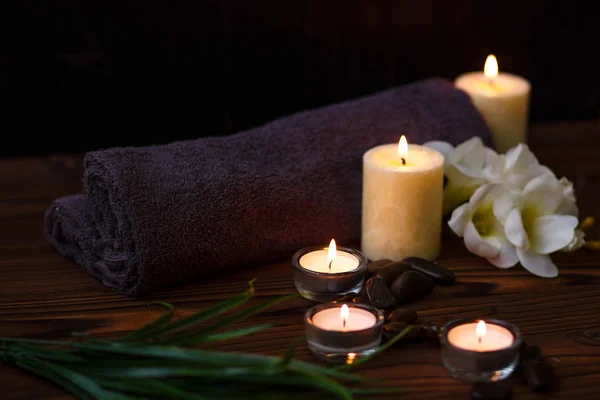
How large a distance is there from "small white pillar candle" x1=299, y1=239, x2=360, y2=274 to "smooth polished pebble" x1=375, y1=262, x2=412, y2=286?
0.11ft

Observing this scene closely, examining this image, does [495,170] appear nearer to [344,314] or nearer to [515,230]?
[515,230]

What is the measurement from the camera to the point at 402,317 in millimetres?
1003

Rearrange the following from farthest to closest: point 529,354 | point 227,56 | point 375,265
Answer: point 227,56 < point 375,265 < point 529,354

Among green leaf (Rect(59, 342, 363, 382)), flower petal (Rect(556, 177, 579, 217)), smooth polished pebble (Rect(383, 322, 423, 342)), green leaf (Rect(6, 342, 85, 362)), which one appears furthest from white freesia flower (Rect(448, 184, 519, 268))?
green leaf (Rect(6, 342, 85, 362))

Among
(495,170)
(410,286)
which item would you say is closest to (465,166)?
(495,170)

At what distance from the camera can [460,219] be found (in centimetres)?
117

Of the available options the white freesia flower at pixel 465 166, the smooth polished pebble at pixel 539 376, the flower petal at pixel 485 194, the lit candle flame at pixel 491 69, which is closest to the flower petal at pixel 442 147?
the white freesia flower at pixel 465 166

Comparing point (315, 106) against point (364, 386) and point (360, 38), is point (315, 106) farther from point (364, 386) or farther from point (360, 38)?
point (364, 386)

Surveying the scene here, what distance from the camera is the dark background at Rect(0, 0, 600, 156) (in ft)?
4.96

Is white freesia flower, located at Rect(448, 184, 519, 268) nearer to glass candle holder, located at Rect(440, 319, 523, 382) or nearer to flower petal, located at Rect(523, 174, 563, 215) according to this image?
flower petal, located at Rect(523, 174, 563, 215)

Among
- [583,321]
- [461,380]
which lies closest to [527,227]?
[583,321]

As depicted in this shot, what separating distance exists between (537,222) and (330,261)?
→ 12.5 inches

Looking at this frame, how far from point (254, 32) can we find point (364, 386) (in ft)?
2.83

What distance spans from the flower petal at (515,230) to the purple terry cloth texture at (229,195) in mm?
222
